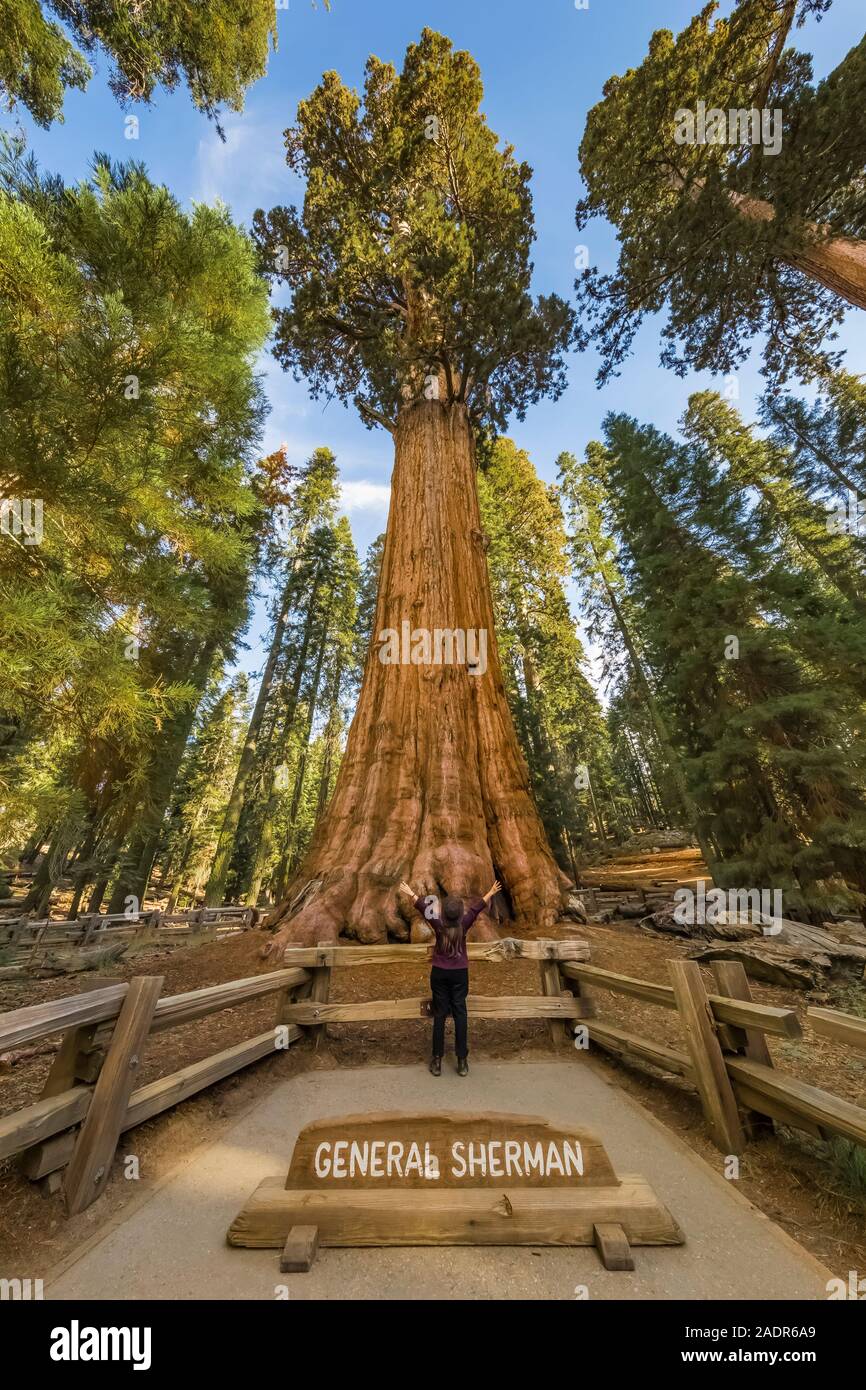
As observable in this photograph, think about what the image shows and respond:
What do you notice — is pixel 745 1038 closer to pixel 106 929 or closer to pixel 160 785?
pixel 160 785

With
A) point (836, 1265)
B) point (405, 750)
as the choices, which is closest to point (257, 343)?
point (405, 750)

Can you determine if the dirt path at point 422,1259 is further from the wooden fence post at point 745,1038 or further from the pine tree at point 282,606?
the pine tree at point 282,606

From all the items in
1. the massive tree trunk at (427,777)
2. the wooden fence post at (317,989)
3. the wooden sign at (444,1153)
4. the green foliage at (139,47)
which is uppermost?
the green foliage at (139,47)

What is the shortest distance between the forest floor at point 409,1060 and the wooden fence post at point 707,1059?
0.12m

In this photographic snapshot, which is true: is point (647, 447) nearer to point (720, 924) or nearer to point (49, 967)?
point (720, 924)

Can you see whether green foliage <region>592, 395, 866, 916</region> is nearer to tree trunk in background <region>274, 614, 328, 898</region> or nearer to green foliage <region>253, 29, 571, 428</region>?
green foliage <region>253, 29, 571, 428</region>

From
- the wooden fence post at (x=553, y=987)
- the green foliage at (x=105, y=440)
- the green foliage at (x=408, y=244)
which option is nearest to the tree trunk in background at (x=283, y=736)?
the green foliage at (x=408, y=244)

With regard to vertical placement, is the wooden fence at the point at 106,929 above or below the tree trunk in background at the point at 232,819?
below

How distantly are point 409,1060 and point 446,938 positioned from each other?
1259 millimetres

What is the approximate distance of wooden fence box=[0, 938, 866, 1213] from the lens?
2.53 metres

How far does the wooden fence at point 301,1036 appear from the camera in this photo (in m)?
2.53

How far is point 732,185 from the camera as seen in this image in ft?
28.0

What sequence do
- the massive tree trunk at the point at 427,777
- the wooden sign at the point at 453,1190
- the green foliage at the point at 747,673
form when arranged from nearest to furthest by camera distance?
the wooden sign at the point at 453,1190 → the massive tree trunk at the point at 427,777 → the green foliage at the point at 747,673

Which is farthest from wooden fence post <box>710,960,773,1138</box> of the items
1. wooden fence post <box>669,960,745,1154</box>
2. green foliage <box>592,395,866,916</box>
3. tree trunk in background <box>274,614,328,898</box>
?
tree trunk in background <box>274,614,328,898</box>
